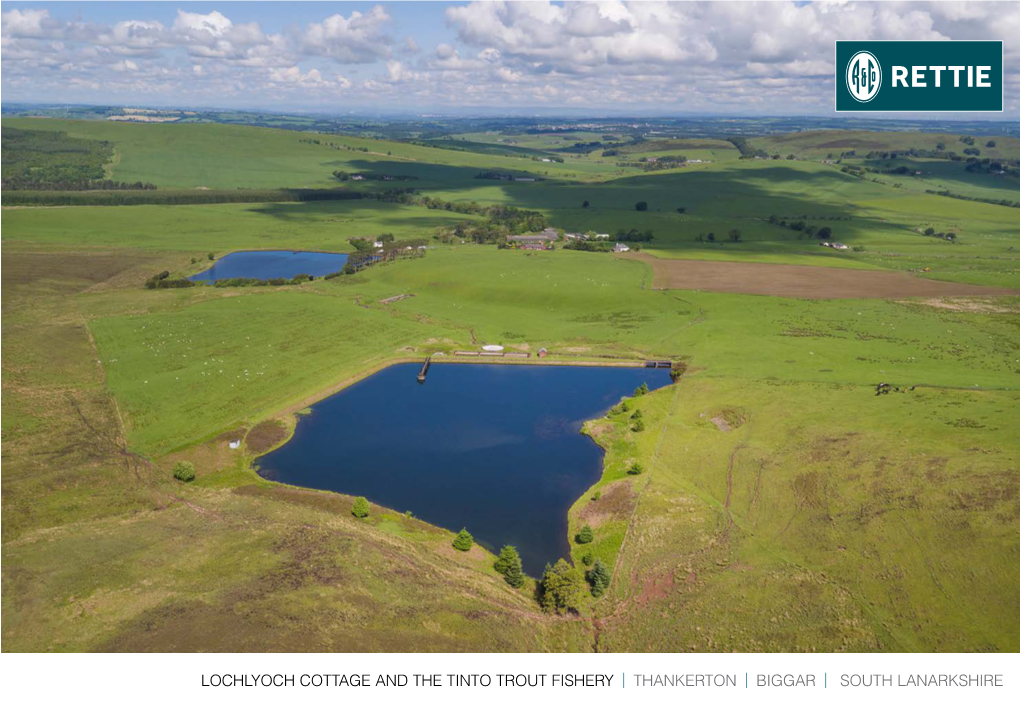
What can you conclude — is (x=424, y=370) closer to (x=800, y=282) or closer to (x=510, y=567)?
(x=510, y=567)

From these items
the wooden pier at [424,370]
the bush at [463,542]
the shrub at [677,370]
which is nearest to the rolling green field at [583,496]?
the bush at [463,542]

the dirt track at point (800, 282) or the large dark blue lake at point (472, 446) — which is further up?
the dirt track at point (800, 282)

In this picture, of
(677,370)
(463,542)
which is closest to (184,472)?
(463,542)

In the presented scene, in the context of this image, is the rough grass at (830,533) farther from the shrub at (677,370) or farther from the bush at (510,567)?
the shrub at (677,370)

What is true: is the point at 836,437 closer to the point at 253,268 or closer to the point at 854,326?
the point at 854,326

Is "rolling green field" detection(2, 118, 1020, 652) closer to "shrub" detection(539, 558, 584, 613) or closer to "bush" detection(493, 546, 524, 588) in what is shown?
"bush" detection(493, 546, 524, 588)

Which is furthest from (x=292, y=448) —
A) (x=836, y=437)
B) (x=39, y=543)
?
(x=836, y=437)

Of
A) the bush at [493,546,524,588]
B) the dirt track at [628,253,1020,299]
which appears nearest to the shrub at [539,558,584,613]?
the bush at [493,546,524,588]
